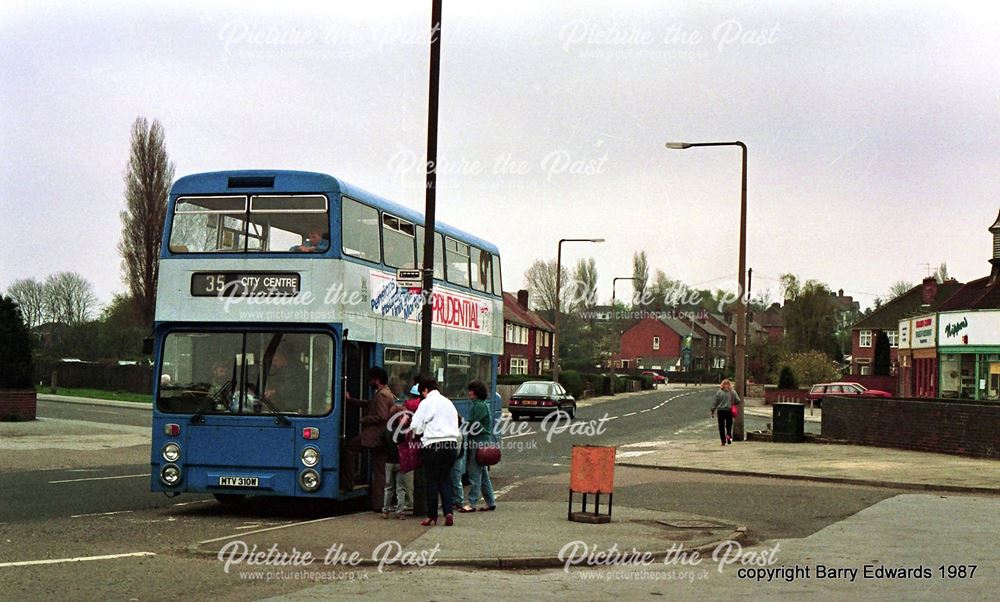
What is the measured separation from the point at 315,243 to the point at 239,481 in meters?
2.99

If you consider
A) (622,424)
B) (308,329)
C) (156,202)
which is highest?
(156,202)

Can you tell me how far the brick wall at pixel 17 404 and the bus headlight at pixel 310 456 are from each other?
23.8m

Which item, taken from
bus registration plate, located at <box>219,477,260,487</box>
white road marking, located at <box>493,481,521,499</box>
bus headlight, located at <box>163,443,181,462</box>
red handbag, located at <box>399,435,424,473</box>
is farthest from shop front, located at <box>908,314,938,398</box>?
bus headlight, located at <box>163,443,181,462</box>

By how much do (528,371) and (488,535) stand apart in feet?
297

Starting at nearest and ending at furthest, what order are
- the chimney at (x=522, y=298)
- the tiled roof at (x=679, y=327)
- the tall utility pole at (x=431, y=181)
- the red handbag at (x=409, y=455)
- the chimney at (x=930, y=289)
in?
the red handbag at (x=409, y=455)
the tall utility pole at (x=431, y=181)
the chimney at (x=930, y=289)
the chimney at (x=522, y=298)
the tiled roof at (x=679, y=327)

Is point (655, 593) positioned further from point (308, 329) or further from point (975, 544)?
point (308, 329)

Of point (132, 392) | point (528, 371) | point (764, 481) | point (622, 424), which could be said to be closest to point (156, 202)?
point (132, 392)

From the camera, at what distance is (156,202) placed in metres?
67.3

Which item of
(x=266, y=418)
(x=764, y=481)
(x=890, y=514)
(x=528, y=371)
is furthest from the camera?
(x=528, y=371)

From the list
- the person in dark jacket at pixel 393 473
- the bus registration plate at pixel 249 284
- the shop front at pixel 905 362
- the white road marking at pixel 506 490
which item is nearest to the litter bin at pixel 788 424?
the white road marking at pixel 506 490

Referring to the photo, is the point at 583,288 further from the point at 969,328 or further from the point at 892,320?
the point at 969,328

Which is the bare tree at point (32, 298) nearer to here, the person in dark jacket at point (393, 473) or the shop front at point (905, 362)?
the shop front at point (905, 362)

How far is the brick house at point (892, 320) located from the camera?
260 ft

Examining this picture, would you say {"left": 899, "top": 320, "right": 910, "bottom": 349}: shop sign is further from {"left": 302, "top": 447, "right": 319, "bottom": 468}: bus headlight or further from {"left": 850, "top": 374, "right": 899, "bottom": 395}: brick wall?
{"left": 302, "top": 447, "right": 319, "bottom": 468}: bus headlight
